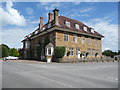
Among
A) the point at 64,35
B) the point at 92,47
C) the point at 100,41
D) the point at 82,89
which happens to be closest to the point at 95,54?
the point at 92,47

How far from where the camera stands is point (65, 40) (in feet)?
103

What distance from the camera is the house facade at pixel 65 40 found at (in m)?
29.8

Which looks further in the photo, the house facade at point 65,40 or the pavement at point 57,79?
the house facade at point 65,40

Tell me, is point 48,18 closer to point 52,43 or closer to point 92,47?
point 52,43

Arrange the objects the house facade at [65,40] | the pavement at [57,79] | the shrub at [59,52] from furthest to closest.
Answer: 1. the house facade at [65,40]
2. the shrub at [59,52]
3. the pavement at [57,79]

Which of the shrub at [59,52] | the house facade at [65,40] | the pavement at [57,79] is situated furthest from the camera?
the house facade at [65,40]

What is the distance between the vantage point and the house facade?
29.8 metres

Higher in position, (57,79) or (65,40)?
(65,40)

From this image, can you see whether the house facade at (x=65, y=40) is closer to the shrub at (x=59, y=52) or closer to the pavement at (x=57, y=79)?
the shrub at (x=59, y=52)

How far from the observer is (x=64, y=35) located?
31.1 m

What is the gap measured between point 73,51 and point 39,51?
32.2 ft

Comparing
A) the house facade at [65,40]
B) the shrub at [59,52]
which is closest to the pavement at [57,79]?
the shrub at [59,52]

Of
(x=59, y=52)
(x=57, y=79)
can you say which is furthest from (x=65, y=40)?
(x=57, y=79)

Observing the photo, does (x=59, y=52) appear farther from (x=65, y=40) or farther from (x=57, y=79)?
(x=57, y=79)
